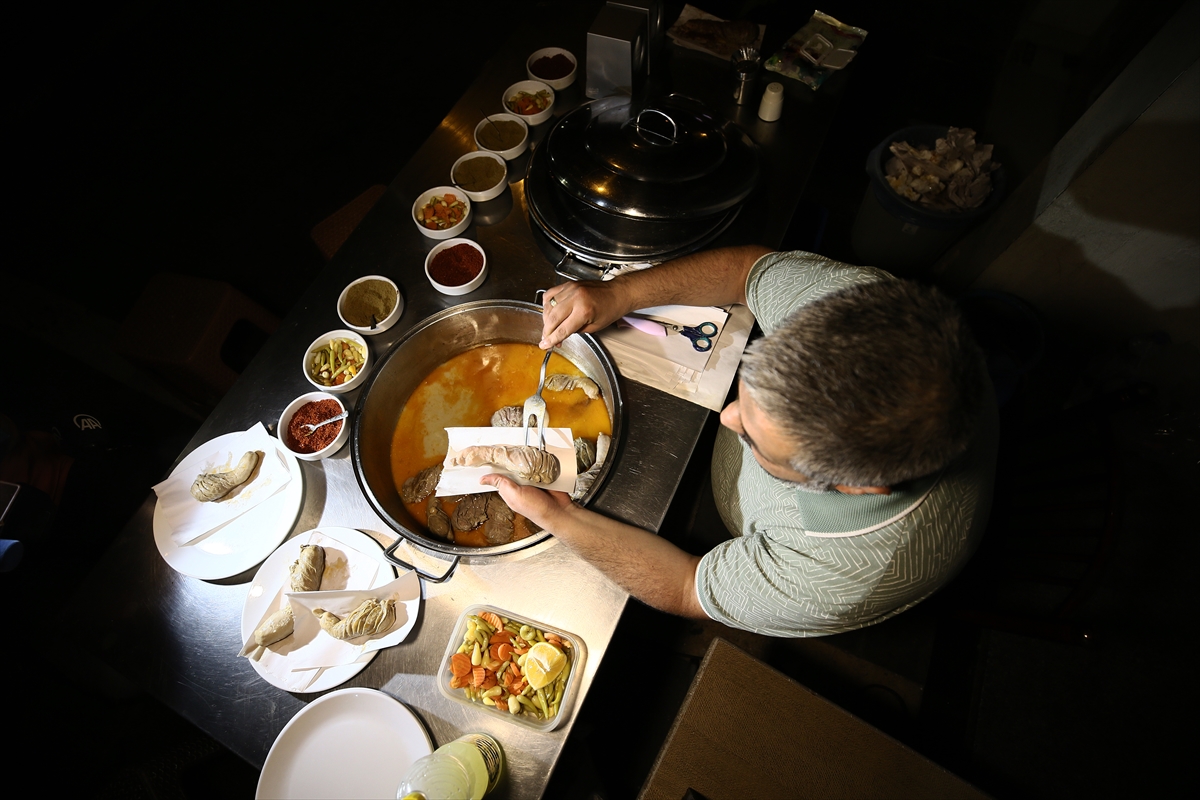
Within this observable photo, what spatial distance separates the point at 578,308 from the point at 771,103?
5.52 ft

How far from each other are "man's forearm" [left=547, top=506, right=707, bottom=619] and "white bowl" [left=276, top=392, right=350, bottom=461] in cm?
89

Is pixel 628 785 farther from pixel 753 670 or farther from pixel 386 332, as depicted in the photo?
pixel 386 332

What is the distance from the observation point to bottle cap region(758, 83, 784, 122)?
2779 millimetres

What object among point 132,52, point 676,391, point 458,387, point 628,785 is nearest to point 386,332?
point 458,387

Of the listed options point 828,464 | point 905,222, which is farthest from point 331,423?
point 905,222

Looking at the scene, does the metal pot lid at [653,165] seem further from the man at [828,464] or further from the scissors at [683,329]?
the scissors at [683,329]

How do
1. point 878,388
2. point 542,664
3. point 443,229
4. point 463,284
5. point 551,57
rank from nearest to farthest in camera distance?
point 878,388 → point 542,664 → point 463,284 → point 443,229 → point 551,57

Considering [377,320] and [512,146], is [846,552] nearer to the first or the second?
[377,320]

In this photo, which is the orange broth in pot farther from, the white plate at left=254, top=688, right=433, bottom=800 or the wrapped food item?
the wrapped food item

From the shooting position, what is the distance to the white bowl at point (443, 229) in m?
2.50

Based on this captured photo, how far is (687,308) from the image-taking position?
2.33 metres

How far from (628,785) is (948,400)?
253 centimetres

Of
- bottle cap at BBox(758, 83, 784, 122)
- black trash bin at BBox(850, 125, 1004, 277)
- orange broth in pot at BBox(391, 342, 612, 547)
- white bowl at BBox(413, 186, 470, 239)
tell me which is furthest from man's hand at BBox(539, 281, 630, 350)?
black trash bin at BBox(850, 125, 1004, 277)

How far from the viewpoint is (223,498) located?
200cm
